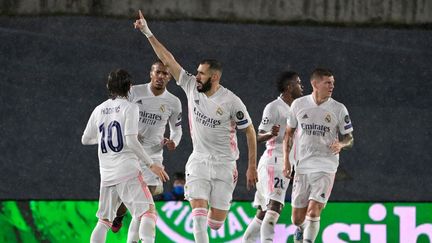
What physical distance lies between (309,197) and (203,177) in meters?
1.28

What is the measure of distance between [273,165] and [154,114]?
142cm

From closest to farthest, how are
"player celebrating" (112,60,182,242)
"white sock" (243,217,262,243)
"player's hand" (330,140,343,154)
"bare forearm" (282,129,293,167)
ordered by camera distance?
"player's hand" (330,140,343,154)
"bare forearm" (282,129,293,167)
"player celebrating" (112,60,182,242)
"white sock" (243,217,262,243)

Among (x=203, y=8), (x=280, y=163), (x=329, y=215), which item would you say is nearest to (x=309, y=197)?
(x=280, y=163)

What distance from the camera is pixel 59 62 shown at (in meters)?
18.6

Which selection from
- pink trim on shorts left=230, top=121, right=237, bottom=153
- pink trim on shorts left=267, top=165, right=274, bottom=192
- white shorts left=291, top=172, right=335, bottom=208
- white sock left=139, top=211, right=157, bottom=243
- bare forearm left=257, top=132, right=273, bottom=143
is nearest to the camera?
white sock left=139, top=211, right=157, bottom=243

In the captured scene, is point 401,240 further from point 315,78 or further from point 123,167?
point 123,167

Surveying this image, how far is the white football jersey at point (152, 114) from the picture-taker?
10141mm

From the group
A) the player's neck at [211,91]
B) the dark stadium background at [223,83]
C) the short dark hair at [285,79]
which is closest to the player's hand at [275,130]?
the short dark hair at [285,79]

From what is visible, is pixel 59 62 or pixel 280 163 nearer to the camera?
pixel 280 163

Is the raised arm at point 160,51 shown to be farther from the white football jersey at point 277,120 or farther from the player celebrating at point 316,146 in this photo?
the white football jersey at point 277,120

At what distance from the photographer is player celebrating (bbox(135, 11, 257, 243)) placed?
9.19 metres

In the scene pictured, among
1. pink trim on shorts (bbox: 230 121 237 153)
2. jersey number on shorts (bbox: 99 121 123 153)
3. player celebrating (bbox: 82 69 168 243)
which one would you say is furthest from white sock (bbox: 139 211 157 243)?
pink trim on shorts (bbox: 230 121 237 153)

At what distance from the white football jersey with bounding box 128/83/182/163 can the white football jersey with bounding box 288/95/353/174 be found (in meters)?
1.27

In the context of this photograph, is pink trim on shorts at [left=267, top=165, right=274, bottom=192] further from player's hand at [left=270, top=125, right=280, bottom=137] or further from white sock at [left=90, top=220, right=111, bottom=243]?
white sock at [left=90, top=220, right=111, bottom=243]
